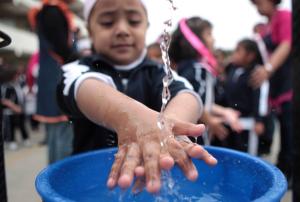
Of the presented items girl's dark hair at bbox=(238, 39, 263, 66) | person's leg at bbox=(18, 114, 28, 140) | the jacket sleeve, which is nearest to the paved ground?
person's leg at bbox=(18, 114, 28, 140)

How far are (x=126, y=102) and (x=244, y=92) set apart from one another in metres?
2.32

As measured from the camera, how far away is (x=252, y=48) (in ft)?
9.82

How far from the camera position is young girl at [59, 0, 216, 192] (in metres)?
0.54

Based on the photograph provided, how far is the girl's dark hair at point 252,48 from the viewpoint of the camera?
279 cm

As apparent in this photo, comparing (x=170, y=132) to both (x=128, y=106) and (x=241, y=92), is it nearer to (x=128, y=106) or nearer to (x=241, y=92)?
(x=128, y=106)

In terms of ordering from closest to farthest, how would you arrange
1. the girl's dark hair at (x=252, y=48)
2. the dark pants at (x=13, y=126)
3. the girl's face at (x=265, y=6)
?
1. the girl's face at (x=265, y=6)
2. the girl's dark hair at (x=252, y=48)
3. the dark pants at (x=13, y=126)

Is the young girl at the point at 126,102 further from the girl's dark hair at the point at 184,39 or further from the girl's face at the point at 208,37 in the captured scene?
the girl's face at the point at 208,37

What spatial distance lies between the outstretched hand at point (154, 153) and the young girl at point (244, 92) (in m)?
1.81

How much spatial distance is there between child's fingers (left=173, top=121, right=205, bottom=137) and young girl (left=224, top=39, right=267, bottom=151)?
1793mm

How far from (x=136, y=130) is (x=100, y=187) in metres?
0.27

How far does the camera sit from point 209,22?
92.6 inches

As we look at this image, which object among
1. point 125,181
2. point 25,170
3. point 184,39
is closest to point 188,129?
point 125,181

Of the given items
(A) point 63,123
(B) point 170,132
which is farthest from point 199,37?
(B) point 170,132

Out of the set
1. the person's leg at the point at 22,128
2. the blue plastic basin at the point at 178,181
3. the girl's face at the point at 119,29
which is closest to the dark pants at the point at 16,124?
the person's leg at the point at 22,128
